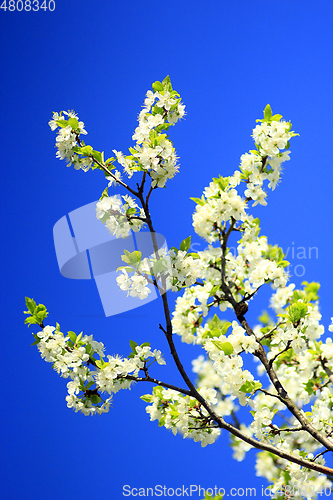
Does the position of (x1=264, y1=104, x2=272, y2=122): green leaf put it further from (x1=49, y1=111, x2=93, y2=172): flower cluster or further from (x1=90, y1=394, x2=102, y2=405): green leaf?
(x1=90, y1=394, x2=102, y2=405): green leaf

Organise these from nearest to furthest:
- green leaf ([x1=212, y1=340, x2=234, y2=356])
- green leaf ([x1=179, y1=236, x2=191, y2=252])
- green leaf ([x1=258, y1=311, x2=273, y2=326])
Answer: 1. green leaf ([x1=212, y1=340, x2=234, y2=356])
2. green leaf ([x1=179, y1=236, x2=191, y2=252])
3. green leaf ([x1=258, y1=311, x2=273, y2=326])

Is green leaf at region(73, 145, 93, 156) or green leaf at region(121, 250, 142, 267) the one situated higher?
green leaf at region(73, 145, 93, 156)

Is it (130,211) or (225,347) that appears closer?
(225,347)

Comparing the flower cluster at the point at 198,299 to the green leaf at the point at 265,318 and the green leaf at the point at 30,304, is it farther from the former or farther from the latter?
the green leaf at the point at 265,318

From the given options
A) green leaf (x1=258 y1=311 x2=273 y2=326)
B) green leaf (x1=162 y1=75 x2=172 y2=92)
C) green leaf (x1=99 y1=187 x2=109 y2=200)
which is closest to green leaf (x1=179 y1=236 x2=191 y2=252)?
green leaf (x1=99 y1=187 x2=109 y2=200)

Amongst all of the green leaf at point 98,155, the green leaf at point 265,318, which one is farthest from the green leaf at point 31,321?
the green leaf at point 265,318

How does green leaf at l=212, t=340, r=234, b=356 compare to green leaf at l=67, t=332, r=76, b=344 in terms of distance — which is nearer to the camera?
green leaf at l=212, t=340, r=234, b=356

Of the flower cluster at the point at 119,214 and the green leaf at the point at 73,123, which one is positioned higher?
the green leaf at the point at 73,123

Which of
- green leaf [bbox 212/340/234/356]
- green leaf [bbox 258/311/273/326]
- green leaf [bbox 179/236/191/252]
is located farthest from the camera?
green leaf [bbox 258/311/273/326]

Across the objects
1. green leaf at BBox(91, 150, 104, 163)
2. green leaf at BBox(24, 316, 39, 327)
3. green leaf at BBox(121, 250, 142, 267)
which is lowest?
green leaf at BBox(24, 316, 39, 327)

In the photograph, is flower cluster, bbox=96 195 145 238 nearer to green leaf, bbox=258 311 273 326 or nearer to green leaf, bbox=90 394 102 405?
green leaf, bbox=90 394 102 405

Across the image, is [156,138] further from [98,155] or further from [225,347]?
[225,347]

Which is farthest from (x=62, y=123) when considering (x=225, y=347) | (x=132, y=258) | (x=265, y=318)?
(x=265, y=318)

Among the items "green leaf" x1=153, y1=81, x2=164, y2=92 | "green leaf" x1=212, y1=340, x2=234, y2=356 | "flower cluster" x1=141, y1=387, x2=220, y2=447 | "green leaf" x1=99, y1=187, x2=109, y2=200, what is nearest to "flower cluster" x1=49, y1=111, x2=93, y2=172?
"green leaf" x1=99, y1=187, x2=109, y2=200
